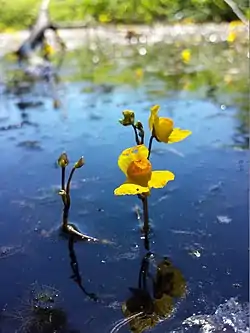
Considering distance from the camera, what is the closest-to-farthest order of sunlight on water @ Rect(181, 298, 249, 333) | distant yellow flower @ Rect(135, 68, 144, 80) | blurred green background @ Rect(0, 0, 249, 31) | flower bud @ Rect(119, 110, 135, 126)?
sunlight on water @ Rect(181, 298, 249, 333), flower bud @ Rect(119, 110, 135, 126), distant yellow flower @ Rect(135, 68, 144, 80), blurred green background @ Rect(0, 0, 249, 31)

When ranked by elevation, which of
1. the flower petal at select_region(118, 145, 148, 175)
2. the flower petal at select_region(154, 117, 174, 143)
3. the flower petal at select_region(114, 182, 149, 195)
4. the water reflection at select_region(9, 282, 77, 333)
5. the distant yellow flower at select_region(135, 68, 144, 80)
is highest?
the flower petal at select_region(154, 117, 174, 143)

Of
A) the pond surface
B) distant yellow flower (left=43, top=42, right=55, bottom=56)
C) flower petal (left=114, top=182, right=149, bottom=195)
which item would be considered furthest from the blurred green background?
flower petal (left=114, top=182, right=149, bottom=195)

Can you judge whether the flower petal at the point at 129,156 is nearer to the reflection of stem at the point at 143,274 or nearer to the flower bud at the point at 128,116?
the flower bud at the point at 128,116

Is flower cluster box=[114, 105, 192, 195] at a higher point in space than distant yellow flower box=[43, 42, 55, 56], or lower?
higher

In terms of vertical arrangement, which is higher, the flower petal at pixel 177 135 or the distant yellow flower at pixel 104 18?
the distant yellow flower at pixel 104 18

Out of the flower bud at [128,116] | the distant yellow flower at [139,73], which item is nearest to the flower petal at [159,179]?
the flower bud at [128,116]

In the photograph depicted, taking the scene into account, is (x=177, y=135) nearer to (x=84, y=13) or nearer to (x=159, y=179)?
(x=159, y=179)

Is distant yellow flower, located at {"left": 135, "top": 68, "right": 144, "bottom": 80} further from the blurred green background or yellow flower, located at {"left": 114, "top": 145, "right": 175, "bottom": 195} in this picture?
yellow flower, located at {"left": 114, "top": 145, "right": 175, "bottom": 195}

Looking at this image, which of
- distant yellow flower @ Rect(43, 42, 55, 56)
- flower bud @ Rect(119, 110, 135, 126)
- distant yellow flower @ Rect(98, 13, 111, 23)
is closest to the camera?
flower bud @ Rect(119, 110, 135, 126)
